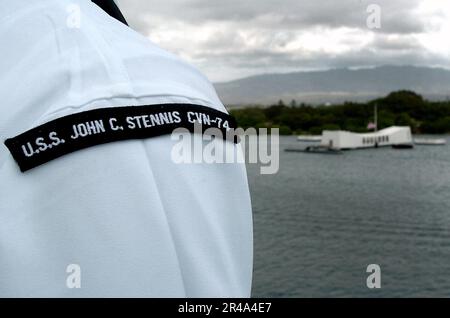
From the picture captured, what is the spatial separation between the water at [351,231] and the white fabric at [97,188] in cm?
848

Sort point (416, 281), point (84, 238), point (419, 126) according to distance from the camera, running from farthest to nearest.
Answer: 1. point (419, 126)
2. point (416, 281)
3. point (84, 238)

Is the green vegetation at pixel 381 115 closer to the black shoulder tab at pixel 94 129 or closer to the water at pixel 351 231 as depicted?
the water at pixel 351 231

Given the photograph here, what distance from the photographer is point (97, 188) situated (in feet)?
0.79

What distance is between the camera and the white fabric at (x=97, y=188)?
0.24 m

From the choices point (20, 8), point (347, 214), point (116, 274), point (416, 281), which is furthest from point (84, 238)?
point (347, 214)

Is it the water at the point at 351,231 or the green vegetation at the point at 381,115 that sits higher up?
the green vegetation at the point at 381,115

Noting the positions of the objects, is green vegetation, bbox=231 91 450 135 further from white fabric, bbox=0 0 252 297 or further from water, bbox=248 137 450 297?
white fabric, bbox=0 0 252 297

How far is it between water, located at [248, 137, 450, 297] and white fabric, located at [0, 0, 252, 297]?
848 centimetres

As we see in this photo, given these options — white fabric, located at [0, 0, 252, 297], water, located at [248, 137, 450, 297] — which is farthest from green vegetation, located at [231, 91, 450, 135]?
white fabric, located at [0, 0, 252, 297]

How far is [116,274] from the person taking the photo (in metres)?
0.24

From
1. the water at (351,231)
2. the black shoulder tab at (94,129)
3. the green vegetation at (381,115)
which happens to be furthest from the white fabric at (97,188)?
the green vegetation at (381,115)

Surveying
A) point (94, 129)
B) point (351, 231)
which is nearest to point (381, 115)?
point (351, 231)

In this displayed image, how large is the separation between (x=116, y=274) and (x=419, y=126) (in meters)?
54.5
